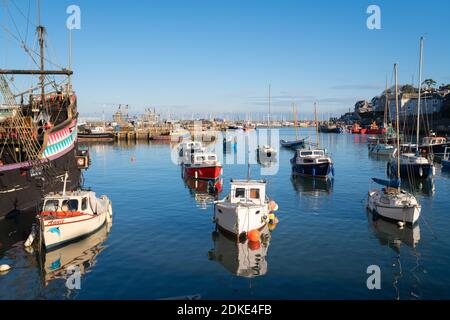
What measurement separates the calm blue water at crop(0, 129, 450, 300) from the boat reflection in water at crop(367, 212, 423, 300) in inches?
2.6

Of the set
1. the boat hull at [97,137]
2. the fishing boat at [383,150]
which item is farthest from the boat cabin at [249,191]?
the boat hull at [97,137]

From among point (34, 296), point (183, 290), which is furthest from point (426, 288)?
point (34, 296)

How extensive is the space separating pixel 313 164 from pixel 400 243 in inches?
1204

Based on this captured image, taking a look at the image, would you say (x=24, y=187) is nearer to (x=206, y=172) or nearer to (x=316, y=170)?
(x=206, y=172)

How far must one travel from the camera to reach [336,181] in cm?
5697

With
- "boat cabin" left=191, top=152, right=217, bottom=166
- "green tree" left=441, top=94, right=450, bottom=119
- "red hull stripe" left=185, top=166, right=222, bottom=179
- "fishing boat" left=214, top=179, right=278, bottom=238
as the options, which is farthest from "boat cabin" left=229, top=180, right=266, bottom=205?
"green tree" left=441, top=94, right=450, bottom=119

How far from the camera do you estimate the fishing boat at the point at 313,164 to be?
2283 inches

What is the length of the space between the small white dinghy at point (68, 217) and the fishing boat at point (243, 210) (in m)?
9.05

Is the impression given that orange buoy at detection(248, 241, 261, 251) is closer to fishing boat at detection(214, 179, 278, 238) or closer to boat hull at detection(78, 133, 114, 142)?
fishing boat at detection(214, 179, 278, 238)

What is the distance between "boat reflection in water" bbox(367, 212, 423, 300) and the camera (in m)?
21.3

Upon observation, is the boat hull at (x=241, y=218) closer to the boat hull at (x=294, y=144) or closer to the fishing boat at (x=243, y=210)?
the fishing boat at (x=243, y=210)

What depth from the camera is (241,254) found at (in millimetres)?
26000
